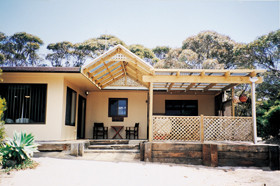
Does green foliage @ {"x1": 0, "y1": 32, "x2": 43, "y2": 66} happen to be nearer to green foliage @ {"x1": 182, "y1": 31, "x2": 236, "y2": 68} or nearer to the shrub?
green foliage @ {"x1": 182, "y1": 31, "x2": 236, "y2": 68}

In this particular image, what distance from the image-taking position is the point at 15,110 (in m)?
9.18

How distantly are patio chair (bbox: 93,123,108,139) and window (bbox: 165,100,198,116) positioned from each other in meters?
3.37

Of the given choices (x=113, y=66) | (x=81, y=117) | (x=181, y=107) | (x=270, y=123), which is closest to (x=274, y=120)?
(x=270, y=123)

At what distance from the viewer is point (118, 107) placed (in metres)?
13.2

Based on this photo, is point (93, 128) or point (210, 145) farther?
point (93, 128)

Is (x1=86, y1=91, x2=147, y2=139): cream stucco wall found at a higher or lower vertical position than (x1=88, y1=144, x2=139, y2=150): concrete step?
higher

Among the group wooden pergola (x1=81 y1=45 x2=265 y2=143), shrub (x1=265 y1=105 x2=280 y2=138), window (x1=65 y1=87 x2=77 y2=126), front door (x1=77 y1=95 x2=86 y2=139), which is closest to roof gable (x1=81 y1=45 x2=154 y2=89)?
wooden pergola (x1=81 y1=45 x2=265 y2=143)

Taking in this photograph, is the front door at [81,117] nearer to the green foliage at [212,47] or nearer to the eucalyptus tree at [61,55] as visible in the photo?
the green foliage at [212,47]

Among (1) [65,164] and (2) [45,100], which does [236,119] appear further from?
(2) [45,100]

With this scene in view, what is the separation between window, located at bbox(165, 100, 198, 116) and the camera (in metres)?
13.2

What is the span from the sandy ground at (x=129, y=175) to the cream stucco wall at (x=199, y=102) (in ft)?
18.8

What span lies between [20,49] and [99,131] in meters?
20.8

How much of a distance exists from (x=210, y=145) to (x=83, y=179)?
4074 millimetres

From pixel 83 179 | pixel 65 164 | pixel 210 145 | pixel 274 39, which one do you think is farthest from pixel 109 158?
pixel 274 39
